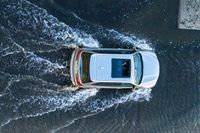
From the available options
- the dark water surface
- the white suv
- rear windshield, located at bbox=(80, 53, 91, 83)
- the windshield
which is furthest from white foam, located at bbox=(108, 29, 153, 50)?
rear windshield, located at bbox=(80, 53, 91, 83)

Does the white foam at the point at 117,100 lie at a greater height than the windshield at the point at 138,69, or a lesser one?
lesser

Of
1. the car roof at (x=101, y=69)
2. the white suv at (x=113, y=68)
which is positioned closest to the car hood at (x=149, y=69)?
the white suv at (x=113, y=68)

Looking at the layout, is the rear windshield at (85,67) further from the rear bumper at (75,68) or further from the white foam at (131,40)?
the white foam at (131,40)

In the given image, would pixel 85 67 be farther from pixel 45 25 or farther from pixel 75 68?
pixel 45 25

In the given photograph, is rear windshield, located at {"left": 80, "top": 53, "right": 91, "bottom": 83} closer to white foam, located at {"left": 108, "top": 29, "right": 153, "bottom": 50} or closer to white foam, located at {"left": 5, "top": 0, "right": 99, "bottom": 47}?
white foam, located at {"left": 5, "top": 0, "right": 99, "bottom": 47}

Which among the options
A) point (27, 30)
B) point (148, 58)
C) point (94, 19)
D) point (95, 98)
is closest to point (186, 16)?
point (148, 58)
